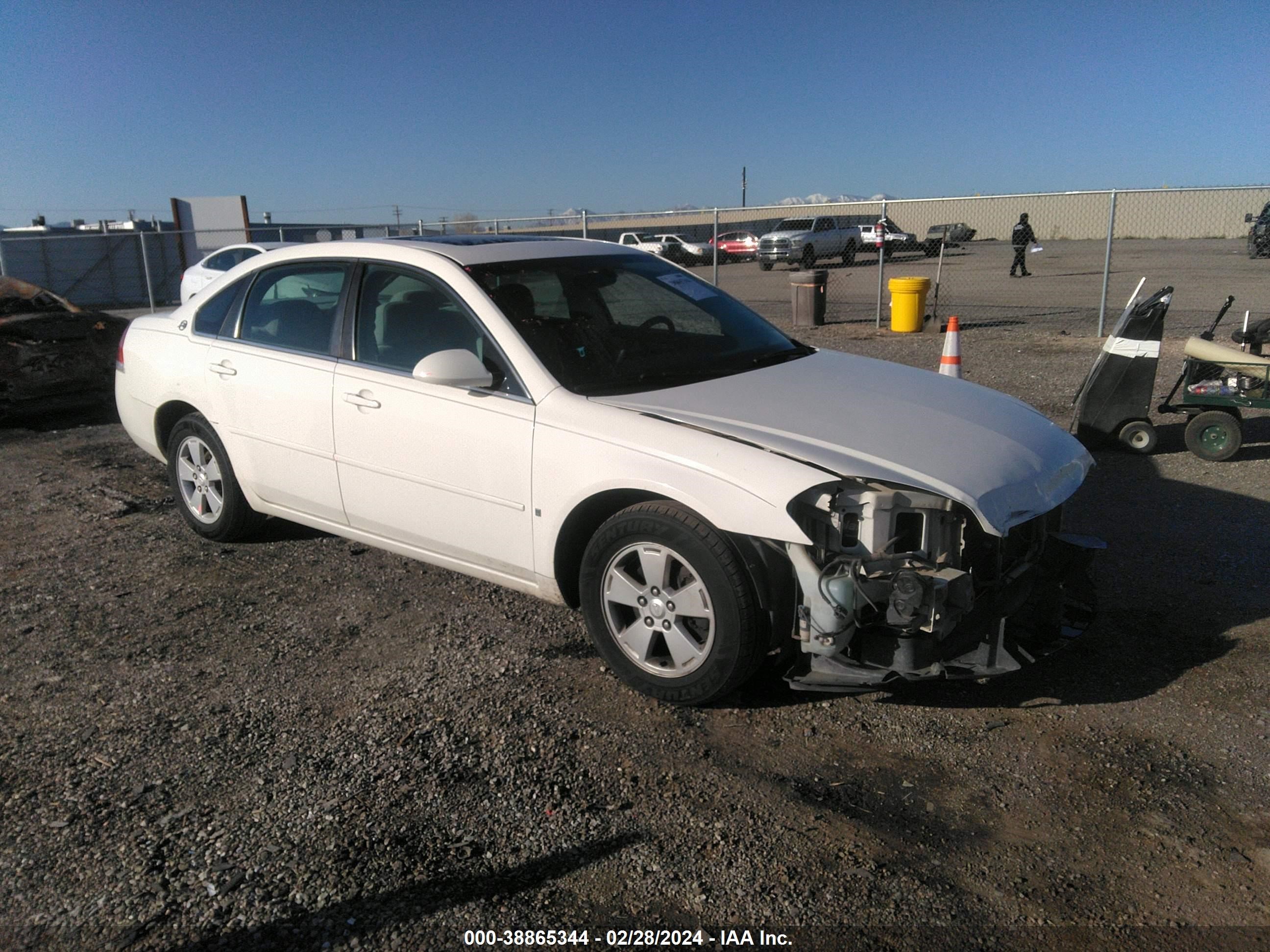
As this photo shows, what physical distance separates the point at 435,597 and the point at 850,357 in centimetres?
236

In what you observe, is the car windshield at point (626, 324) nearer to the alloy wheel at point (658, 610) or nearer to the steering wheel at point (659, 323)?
the steering wheel at point (659, 323)

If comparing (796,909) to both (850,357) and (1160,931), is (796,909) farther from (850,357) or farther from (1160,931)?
(850,357)

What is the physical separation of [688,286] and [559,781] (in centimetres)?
268

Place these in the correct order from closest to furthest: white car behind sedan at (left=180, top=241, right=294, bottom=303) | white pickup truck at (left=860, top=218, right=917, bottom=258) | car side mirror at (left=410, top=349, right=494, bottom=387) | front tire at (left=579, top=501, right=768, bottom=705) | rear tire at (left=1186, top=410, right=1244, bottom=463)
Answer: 1. front tire at (left=579, top=501, right=768, bottom=705)
2. car side mirror at (left=410, top=349, right=494, bottom=387)
3. rear tire at (left=1186, top=410, right=1244, bottom=463)
4. white car behind sedan at (left=180, top=241, right=294, bottom=303)
5. white pickup truck at (left=860, top=218, right=917, bottom=258)

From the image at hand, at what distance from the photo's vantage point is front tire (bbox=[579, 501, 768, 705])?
3.38 meters

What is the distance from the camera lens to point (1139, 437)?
23.7ft

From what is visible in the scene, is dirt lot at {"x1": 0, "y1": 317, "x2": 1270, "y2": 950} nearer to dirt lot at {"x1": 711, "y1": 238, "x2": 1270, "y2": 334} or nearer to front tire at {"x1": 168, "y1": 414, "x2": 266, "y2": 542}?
front tire at {"x1": 168, "y1": 414, "x2": 266, "y2": 542}

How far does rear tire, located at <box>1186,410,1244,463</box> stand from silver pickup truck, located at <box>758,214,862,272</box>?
2452cm

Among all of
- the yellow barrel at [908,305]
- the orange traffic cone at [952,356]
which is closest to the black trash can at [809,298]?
the yellow barrel at [908,305]

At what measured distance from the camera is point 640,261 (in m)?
5.08

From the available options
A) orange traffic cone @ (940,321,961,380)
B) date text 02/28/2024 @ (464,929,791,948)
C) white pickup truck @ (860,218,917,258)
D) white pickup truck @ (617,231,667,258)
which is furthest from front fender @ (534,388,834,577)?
white pickup truck @ (617,231,667,258)

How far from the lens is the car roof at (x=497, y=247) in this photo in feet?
14.9

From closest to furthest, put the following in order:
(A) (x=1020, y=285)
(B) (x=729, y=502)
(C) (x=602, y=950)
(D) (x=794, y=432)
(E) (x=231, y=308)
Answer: (C) (x=602, y=950) → (B) (x=729, y=502) → (D) (x=794, y=432) → (E) (x=231, y=308) → (A) (x=1020, y=285)

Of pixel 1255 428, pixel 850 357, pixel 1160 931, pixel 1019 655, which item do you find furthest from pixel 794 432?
pixel 1255 428
